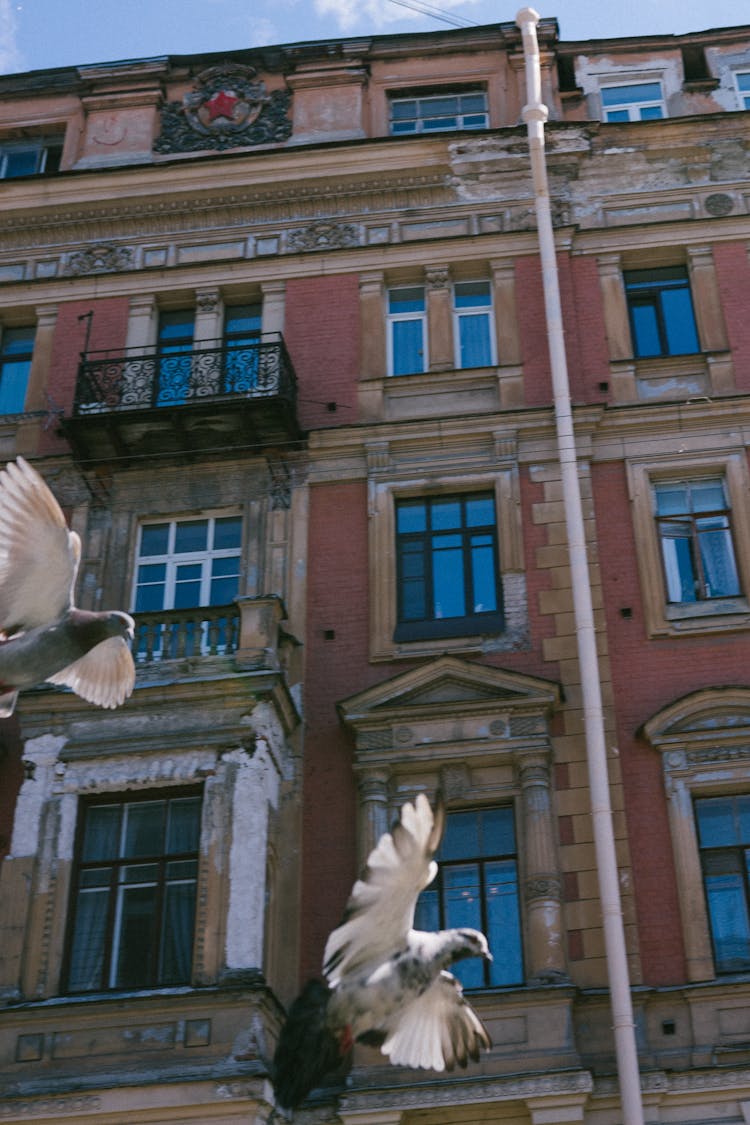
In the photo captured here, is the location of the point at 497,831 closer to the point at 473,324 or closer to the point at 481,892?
the point at 481,892

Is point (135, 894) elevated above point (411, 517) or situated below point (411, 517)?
below

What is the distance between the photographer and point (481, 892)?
17.0 m

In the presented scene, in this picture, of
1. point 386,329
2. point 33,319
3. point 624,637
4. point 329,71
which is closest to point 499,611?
point 624,637

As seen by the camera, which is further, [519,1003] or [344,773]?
[344,773]

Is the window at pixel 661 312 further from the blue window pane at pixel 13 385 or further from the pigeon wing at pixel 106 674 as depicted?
the pigeon wing at pixel 106 674

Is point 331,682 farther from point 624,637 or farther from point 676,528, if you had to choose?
point 676,528

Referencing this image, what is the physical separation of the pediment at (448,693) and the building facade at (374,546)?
47 mm

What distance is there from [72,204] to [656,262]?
8.80m

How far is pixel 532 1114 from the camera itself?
15.3 meters


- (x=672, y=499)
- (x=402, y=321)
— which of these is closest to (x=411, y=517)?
(x=672, y=499)

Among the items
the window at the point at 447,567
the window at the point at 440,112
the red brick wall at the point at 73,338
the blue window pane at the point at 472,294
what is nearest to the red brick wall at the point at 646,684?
the window at the point at 447,567

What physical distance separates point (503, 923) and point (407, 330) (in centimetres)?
909

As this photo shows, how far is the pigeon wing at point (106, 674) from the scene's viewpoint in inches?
481

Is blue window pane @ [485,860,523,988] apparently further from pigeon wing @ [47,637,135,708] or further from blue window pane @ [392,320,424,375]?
blue window pane @ [392,320,424,375]
